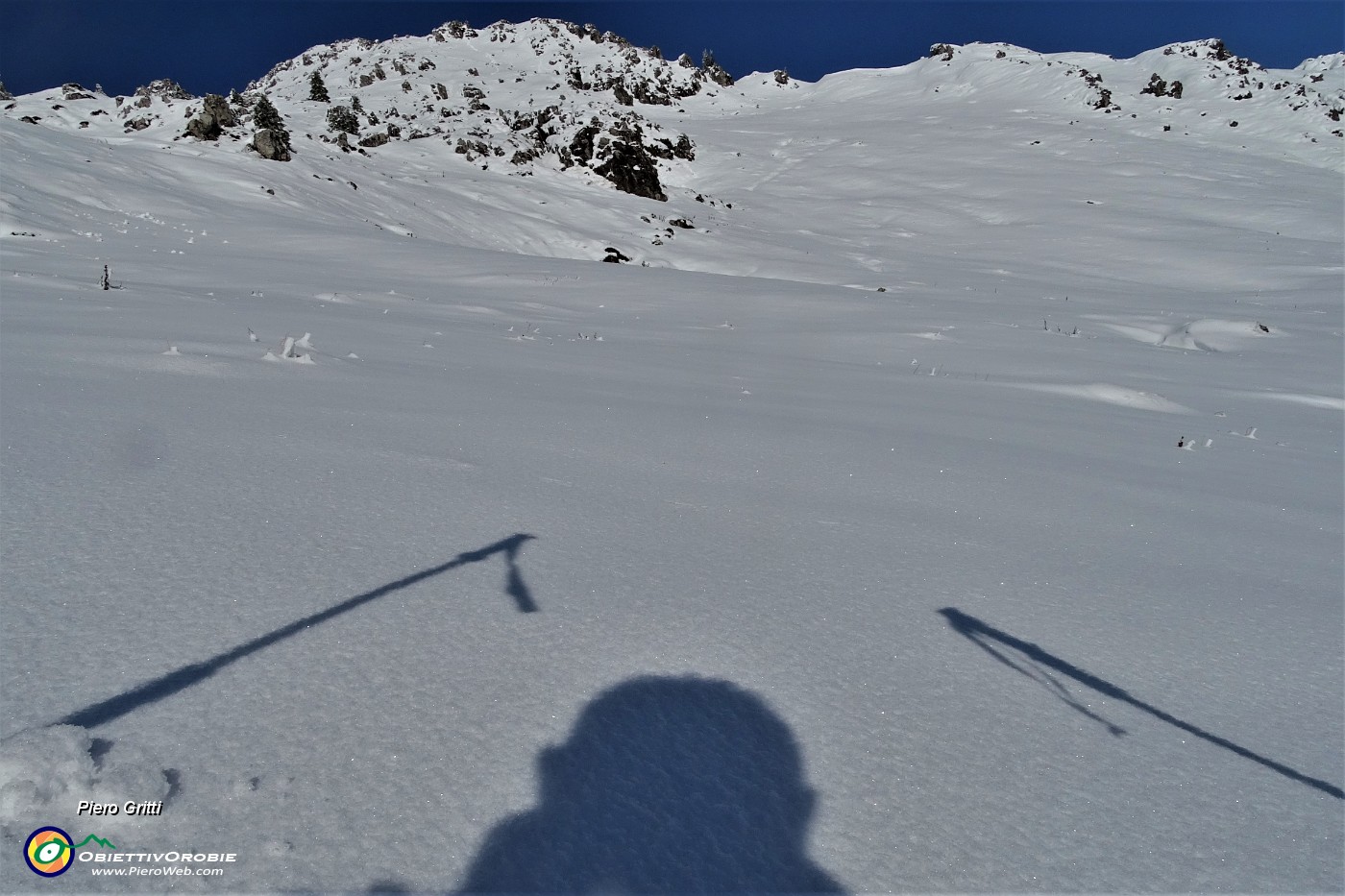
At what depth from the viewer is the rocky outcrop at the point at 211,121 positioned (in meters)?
24.8

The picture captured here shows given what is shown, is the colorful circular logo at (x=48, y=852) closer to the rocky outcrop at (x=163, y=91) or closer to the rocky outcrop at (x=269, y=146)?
the rocky outcrop at (x=269, y=146)

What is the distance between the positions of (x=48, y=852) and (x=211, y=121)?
3184 cm

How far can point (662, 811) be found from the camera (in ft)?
3.74

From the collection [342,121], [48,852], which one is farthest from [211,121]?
[48,852]

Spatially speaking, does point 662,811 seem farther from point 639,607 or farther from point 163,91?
Answer: point 163,91

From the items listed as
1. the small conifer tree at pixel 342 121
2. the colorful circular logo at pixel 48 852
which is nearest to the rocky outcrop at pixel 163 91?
the small conifer tree at pixel 342 121

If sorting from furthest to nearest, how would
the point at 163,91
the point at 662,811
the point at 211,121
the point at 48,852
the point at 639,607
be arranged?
the point at 163,91, the point at 211,121, the point at 639,607, the point at 662,811, the point at 48,852

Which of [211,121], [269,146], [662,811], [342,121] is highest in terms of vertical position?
[342,121]

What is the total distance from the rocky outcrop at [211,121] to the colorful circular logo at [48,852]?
3066 cm

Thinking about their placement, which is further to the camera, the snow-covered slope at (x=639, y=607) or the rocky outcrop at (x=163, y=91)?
the rocky outcrop at (x=163, y=91)

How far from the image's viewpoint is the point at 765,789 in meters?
1.22

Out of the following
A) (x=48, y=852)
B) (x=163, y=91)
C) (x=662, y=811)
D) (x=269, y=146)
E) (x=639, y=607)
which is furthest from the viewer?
(x=163, y=91)

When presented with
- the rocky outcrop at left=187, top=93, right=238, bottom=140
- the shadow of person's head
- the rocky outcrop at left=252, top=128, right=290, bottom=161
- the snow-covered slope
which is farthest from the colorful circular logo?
the rocky outcrop at left=187, top=93, right=238, bottom=140

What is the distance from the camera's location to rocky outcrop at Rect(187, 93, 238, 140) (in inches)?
976
